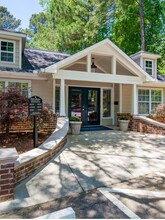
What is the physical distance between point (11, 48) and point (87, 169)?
874cm

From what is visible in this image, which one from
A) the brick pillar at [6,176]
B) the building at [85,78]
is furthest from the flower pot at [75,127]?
the brick pillar at [6,176]

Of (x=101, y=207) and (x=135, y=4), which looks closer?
(x=101, y=207)

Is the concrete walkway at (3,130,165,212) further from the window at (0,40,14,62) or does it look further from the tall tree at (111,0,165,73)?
the tall tree at (111,0,165,73)

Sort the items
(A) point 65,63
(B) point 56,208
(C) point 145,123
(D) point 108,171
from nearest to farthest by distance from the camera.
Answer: (B) point 56,208 < (D) point 108,171 < (A) point 65,63 < (C) point 145,123

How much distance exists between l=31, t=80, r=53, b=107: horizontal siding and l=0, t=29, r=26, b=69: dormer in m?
1.28

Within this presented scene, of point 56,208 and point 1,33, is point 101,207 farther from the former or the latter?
point 1,33

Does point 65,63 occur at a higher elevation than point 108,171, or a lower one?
higher

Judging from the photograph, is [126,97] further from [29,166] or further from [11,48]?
[29,166]

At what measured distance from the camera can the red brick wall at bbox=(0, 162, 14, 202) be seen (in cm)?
342

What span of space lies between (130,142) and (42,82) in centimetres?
573

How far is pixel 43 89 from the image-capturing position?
11.2 m

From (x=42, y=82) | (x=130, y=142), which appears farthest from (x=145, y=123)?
(x=42, y=82)

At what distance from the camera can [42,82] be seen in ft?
36.4

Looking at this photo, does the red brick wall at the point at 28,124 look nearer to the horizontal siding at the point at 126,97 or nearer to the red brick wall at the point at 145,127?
the red brick wall at the point at 145,127
